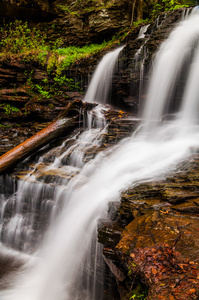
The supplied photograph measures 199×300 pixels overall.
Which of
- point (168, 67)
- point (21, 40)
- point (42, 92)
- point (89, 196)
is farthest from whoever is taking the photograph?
point (21, 40)

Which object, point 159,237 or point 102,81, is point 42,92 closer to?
point 102,81

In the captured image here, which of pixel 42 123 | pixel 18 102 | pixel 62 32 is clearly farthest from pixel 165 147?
pixel 62 32

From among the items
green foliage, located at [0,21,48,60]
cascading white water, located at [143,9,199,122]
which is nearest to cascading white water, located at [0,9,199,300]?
cascading white water, located at [143,9,199,122]

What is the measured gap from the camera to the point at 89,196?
175 inches

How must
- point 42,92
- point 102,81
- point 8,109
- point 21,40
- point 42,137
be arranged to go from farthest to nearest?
point 21,40
point 102,81
point 42,92
point 8,109
point 42,137

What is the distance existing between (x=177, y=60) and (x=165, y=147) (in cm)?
395

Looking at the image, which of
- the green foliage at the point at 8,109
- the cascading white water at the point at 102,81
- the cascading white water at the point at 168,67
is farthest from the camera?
the cascading white water at the point at 102,81

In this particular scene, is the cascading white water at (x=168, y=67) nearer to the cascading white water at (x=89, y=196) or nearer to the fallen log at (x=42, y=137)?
the cascading white water at (x=89, y=196)

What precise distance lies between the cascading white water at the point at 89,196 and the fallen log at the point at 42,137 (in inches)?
83.3

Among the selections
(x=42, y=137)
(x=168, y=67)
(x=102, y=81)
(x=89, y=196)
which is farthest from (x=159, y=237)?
(x=102, y=81)

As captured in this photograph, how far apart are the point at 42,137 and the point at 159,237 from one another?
5.27 metres

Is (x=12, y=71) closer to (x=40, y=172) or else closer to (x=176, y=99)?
(x=40, y=172)

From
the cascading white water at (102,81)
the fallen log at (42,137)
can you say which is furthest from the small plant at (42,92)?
the fallen log at (42,137)

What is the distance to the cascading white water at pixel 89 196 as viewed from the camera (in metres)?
3.67
